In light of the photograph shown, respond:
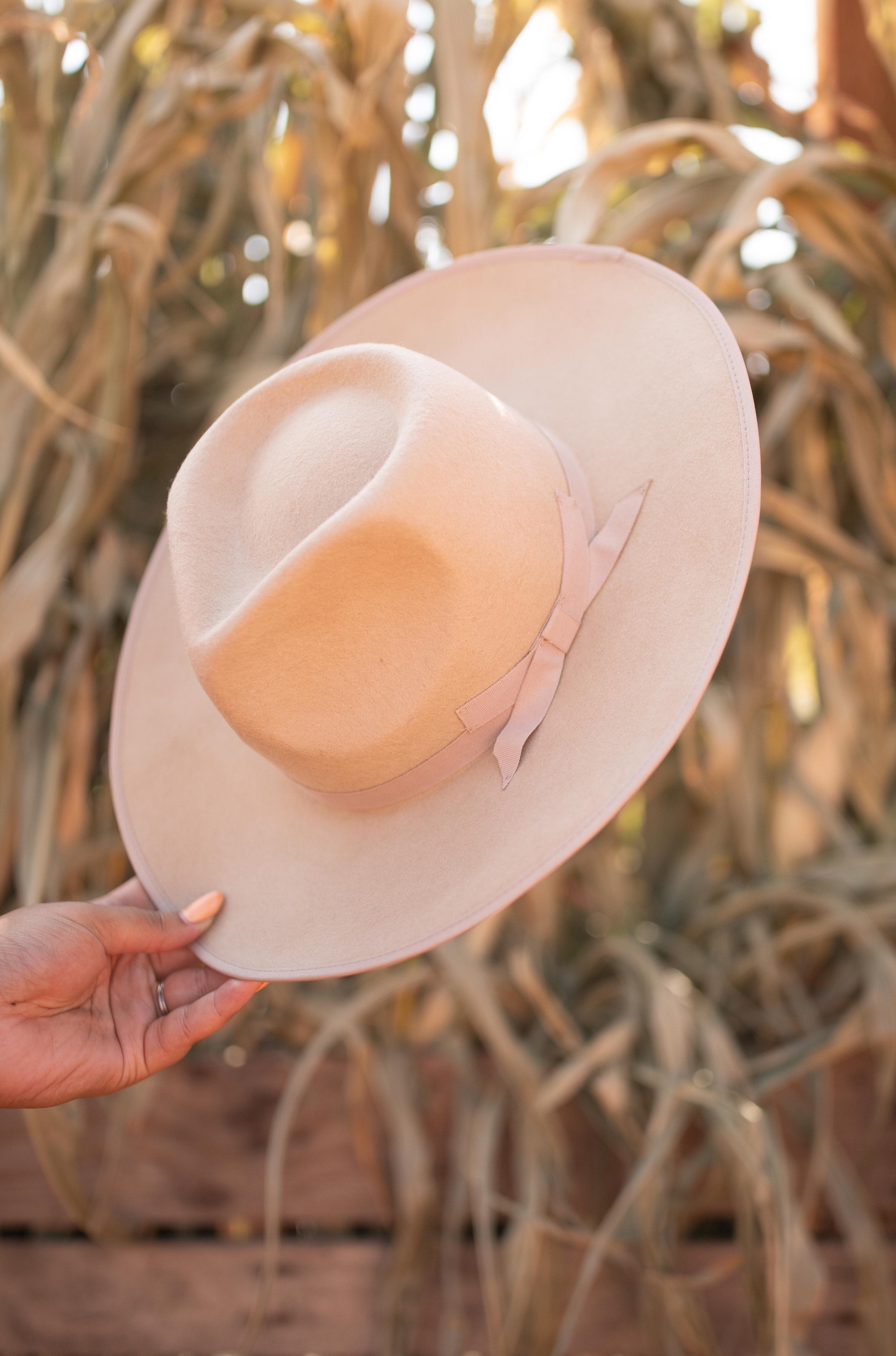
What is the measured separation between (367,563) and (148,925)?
259mm

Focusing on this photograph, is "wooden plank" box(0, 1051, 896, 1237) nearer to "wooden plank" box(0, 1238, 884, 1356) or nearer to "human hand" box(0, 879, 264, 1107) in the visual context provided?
"wooden plank" box(0, 1238, 884, 1356)

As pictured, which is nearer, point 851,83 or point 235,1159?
point 235,1159

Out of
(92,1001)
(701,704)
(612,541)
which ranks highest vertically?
(612,541)

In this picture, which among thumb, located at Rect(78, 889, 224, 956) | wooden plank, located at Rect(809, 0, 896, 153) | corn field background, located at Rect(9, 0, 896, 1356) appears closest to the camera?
thumb, located at Rect(78, 889, 224, 956)

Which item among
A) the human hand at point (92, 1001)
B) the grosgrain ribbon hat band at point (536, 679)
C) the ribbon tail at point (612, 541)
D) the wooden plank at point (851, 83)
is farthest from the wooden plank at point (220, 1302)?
the wooden plank at point (851, 83)

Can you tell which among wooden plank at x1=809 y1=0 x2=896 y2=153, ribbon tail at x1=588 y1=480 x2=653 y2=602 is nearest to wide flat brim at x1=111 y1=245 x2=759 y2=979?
ribbon tail at x1=588 y1=480 x2=653 y2=602

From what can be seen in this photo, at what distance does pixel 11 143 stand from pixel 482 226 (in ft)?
1.25

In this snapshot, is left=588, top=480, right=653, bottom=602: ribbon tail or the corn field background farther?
the corn field background

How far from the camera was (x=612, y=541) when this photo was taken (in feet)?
1.91

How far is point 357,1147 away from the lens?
88 centimetres

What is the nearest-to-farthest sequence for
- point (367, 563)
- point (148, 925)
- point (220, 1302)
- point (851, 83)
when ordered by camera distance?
point (367, 563)
point (148, 925)
point (220, 1302)
point (851, 83)

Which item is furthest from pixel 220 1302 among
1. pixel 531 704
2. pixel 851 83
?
pixel 851 83

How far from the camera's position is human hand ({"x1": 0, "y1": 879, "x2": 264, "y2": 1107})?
1.89ft

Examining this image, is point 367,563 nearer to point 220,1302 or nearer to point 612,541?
point 612,541
